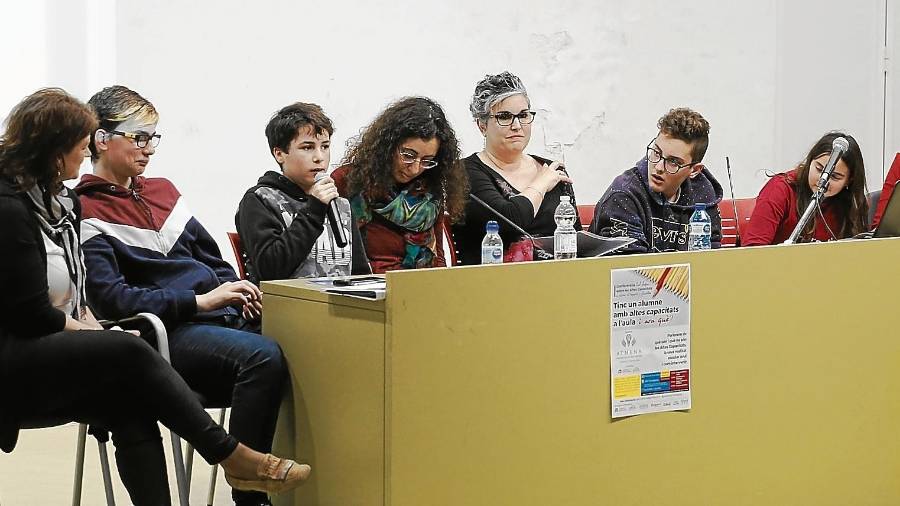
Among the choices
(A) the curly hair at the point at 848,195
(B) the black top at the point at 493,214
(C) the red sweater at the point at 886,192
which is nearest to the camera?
(B) the black top at the point at 493,214

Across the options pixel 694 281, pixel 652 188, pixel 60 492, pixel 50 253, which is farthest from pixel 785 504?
pixel 60 492

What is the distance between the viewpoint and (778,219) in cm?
383

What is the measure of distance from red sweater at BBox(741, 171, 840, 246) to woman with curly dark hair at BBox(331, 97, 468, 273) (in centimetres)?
119

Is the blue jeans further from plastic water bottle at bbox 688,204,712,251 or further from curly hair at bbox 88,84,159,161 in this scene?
plastic water bottle at bbox 688,204,712,251

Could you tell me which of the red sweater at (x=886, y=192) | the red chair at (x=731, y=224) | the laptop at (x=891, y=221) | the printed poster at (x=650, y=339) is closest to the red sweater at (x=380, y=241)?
the printed poster at (x=650, y=339)

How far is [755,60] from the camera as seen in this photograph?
5688 millimetres

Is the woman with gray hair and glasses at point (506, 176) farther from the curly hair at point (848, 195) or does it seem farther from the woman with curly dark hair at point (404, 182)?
the curly hair at point (848, 195)

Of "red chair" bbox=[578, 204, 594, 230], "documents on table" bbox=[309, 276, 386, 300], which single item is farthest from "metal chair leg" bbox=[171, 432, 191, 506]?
"red chair" bbox=[578, 204, 594, 230]

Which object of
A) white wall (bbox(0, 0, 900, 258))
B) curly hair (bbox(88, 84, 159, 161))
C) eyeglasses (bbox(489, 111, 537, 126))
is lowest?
curly hair (bbox(88, 84, 159, 161))

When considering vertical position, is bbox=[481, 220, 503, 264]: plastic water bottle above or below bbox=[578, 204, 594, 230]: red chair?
below

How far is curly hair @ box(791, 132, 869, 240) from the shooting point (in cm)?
378

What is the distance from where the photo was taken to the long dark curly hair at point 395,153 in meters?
3.08

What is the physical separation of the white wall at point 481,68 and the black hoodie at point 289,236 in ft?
5.14

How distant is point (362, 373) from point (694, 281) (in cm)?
79
